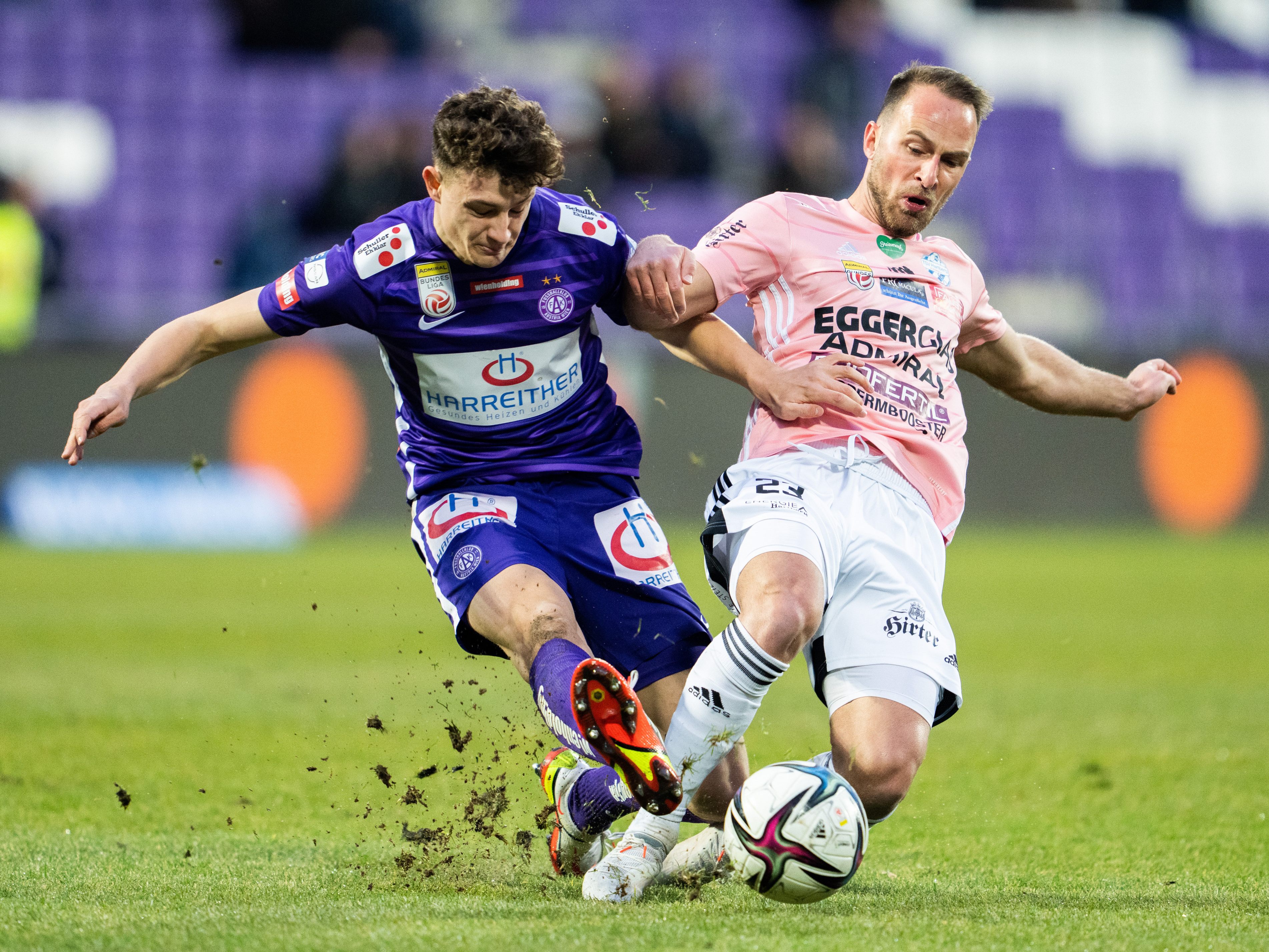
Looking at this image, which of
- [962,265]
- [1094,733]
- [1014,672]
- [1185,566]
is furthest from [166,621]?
[1185,566]

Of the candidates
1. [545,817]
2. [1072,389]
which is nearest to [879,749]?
[545,817]

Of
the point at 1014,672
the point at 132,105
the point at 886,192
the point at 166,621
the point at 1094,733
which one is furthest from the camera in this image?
the point at 132,105

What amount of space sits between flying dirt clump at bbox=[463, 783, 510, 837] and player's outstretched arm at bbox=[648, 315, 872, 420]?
135 centimetres

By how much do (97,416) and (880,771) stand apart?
7.06 ft

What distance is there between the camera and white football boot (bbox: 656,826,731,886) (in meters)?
4.00

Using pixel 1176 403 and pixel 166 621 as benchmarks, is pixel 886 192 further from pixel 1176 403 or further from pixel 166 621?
pixel 1176 403

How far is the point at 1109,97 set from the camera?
2055 cm

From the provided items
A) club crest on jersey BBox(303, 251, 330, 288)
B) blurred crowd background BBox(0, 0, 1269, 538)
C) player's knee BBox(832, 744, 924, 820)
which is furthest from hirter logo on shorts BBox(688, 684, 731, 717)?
blurred crowd background BBox(0, 0, 1269, 538)

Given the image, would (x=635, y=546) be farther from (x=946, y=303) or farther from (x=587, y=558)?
(x=946, y=303)

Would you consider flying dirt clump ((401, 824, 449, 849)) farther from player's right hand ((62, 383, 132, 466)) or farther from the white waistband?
the white waistband

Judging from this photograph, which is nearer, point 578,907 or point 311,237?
point 578,907

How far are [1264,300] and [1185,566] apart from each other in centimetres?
709

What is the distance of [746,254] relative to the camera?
14.5 ft

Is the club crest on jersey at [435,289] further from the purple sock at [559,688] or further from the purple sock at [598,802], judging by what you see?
the purple sock at [598,802]
